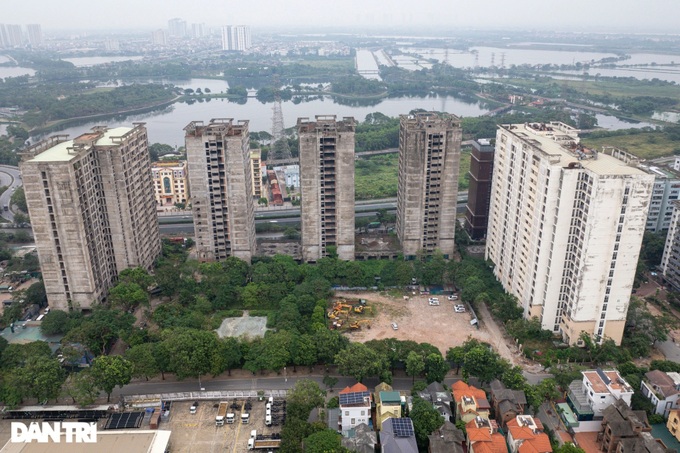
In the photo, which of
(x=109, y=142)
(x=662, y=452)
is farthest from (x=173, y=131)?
(x=662, y=452)

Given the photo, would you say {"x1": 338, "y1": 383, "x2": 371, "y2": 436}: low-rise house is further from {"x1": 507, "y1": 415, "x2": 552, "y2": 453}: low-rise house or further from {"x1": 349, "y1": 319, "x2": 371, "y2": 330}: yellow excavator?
{"x1": 349, "y1": 319, "x2": 371, "y2": 330}: yellow excavator

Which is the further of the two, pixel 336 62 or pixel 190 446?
pixel 336 62

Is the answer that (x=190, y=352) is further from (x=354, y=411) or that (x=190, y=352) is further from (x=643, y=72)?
(x=643, y=72)

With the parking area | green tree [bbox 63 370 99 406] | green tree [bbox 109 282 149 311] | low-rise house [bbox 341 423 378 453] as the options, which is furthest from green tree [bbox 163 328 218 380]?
low-rise house [bbox 341 423 378 453]

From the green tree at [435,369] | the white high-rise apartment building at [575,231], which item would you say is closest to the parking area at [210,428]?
the green tree at [435,369]

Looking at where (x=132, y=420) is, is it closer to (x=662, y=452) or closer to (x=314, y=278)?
(x=314, y=278)

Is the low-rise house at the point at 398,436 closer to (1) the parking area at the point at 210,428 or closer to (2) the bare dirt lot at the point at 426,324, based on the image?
(1) the parking area at the point at 210,428

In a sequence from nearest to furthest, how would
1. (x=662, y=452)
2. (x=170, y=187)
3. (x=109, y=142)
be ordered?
(x=662, y=452), (x=109, y=142), (x=170, y=187)
